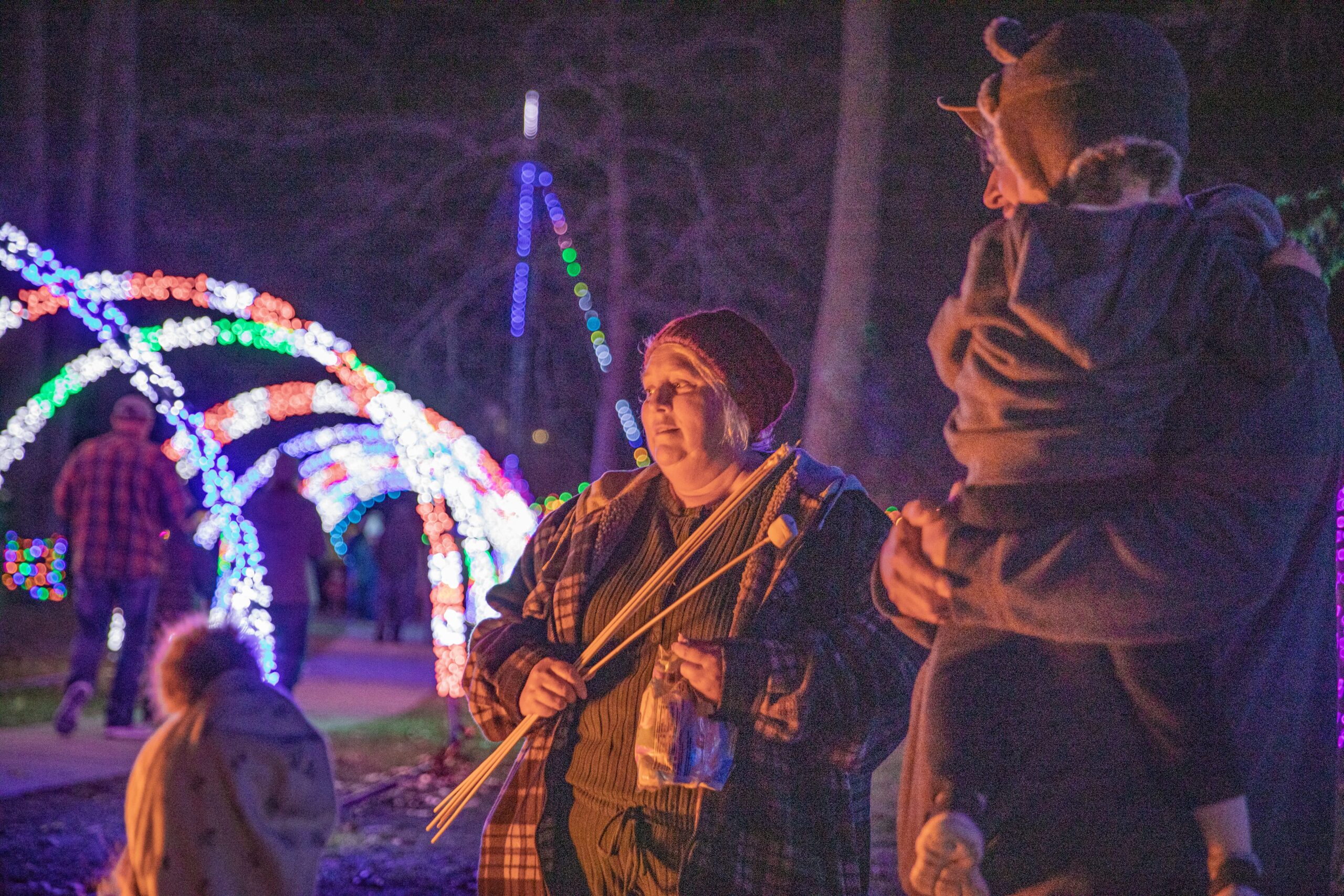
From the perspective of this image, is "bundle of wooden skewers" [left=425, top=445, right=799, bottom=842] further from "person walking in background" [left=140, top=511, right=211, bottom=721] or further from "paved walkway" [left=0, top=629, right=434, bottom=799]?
"person walking in background" [left=140, top=511, right=211, bottom=721]

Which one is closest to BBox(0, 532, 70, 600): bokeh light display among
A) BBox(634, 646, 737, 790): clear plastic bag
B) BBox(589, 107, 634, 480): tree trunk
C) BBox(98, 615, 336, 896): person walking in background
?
BBox(589, 107, 634, 480): tree trunk

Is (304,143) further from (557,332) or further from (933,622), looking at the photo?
(933,622)

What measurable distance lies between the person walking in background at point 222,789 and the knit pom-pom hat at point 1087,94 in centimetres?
202

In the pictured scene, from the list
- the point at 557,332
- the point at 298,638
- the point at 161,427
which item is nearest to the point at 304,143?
the point at 161,427

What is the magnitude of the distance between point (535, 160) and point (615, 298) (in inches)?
77.7

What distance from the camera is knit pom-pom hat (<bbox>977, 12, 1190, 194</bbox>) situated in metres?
1.79

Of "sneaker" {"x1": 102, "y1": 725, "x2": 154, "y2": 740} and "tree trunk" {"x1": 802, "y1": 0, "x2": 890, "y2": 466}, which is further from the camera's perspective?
"sneaker" {"x1": 102, "y1": 725, "x2": 154, "y2": 740}

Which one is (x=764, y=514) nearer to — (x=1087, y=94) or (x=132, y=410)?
(x=1087, y=94)

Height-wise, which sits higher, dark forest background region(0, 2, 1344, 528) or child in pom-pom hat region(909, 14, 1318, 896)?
dark forest background region(0, 2, 1344, 528)

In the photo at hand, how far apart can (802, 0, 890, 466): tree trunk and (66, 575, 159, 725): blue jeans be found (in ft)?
15.5

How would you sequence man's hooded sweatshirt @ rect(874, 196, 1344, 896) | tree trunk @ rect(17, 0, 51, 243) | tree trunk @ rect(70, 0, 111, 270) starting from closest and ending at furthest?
1. man's hooded sweatshirt @ rect(874, 196, 1344, 896)
2. tree trunk @ rect(70, 0, 111, 270)
3. tree trunk @ rect(17, 0, 51, 243)

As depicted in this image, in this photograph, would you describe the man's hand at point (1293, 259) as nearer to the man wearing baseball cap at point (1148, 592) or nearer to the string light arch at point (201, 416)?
the man wearing baseball cap at point (1148, 592)

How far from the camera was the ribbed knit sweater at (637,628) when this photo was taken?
8.81 ft

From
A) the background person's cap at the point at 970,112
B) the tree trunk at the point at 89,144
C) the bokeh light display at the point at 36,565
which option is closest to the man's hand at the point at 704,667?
the background person's cap at the point at 970,112
